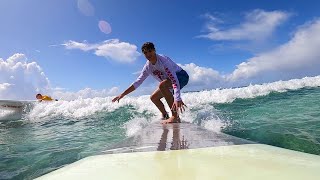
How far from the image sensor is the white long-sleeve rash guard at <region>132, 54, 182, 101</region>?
569cm

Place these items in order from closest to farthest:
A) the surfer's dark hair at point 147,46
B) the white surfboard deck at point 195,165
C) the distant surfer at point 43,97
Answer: the white surfboard deck at point 195,165
the surfer's dark hair at point 147,46
the distant surfer at point 43,97

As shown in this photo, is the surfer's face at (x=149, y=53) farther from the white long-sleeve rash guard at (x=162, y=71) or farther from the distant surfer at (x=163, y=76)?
the white long-sleeve rash guard at (x=162, y=71)

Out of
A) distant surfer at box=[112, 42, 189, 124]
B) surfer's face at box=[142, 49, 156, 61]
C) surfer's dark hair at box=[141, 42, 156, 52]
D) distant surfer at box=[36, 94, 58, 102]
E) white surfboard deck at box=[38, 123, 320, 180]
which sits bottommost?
white surfboard deck at box=[38, 123, 320, 180]

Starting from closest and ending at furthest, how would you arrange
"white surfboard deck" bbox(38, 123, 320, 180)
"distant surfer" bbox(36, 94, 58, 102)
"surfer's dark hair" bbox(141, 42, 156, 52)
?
1. "white surfboard deck" bbox(38, 123, 320, 180)
2. "surfer's dark hair" bbox(141, 42, 156, 52)
3. "distant surfer" bbox(36, 94, 58, 102)

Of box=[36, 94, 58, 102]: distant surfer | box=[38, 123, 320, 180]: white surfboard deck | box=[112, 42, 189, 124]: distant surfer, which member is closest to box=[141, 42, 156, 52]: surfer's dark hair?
box=[112, 42, 189, 124]: distant surfer

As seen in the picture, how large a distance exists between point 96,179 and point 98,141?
5100mm

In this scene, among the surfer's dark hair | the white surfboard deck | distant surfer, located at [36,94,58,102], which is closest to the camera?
the white surfboard deck

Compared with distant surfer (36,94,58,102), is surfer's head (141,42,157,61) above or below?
below

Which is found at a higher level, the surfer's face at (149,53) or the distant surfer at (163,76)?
the surfer's face at (149,53)

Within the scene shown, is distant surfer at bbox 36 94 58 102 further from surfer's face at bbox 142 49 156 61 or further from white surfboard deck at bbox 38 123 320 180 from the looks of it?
white surfboard deck at bbox 38 123 320 180

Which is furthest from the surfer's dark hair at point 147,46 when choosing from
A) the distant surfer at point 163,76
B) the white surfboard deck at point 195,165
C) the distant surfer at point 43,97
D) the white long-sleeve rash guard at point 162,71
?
the distant surfer at point 43,97

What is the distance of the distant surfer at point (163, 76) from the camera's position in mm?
5602

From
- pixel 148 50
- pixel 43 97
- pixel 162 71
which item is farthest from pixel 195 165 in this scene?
pixel 43 97

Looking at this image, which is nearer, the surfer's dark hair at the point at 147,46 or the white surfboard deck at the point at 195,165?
the white surfboard deck at the point at 195,165
